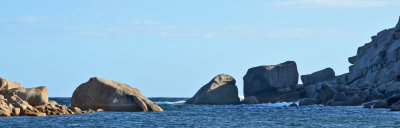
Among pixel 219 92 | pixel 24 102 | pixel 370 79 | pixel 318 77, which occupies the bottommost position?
pixel 24 102

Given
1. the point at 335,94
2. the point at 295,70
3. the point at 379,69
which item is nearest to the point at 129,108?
the point at 335,94

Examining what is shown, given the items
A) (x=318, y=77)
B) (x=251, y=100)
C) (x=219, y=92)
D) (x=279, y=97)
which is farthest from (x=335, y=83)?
(x=219, y=92)

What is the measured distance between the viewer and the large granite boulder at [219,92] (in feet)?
404

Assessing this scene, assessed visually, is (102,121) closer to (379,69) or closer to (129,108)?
(129,108)

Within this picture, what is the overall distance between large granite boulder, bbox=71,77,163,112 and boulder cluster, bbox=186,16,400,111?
101ft

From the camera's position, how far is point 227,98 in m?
125

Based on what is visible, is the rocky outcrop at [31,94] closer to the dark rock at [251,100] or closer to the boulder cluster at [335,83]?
the boulder cluster at [335,83]

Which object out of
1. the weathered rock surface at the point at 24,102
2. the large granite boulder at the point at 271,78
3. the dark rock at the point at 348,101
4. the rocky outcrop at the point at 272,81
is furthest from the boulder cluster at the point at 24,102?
the large granite boulder at the point at 271,78

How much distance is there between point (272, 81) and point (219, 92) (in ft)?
45.6

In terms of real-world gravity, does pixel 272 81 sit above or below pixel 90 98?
above

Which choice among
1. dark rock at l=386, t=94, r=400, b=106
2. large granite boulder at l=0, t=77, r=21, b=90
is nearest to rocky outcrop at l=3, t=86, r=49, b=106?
large granite boulder at l=0, t=77, r=21, b=90

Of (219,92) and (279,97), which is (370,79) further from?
(219,92)

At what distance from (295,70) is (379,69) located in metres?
29.4

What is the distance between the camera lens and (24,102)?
177 ft
